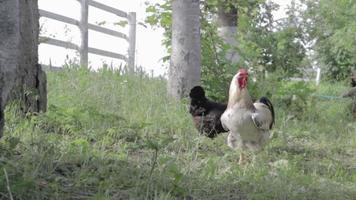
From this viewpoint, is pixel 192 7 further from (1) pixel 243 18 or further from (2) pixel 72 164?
(2) pixel 72 164

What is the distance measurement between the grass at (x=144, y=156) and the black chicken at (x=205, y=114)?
4.8 inches

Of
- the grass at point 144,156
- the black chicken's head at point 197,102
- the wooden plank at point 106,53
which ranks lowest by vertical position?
the grass at point 144,156

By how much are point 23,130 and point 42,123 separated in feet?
1.80

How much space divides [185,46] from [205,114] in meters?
1.77

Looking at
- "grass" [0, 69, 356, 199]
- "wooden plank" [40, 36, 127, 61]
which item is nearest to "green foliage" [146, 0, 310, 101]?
"grass" [0, 69, 356, 199]

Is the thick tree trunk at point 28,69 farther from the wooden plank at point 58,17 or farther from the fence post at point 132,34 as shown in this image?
the fence post at point 132,34

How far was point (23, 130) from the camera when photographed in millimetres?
3961

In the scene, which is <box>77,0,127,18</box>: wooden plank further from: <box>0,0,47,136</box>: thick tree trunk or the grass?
<box>0,0,47,136</box>: thick tree trunk

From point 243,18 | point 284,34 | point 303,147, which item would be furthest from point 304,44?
point 303,147

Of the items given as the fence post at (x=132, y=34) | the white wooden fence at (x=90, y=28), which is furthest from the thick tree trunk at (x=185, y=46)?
the fence post at (x=132, y=34)

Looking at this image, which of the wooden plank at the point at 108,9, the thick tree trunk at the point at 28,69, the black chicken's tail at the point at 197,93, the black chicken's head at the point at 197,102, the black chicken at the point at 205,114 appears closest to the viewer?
the thick tree trunk at the point at 28,69

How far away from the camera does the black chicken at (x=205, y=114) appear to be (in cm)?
583

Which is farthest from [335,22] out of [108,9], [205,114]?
[205,114]

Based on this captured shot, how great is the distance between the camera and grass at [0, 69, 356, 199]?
292cm
